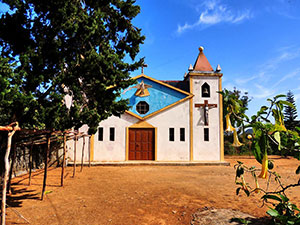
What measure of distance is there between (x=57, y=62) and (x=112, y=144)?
10805 mm

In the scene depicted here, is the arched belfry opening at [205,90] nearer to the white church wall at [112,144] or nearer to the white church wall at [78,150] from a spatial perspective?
the white church wall at [112,144]

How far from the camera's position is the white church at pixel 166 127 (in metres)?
16.4

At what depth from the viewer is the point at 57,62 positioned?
638 cm

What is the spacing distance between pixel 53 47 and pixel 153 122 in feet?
37.9

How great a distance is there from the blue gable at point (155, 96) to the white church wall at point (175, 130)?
64cm

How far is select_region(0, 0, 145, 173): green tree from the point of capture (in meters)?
5.79

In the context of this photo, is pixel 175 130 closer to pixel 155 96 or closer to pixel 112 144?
pixel 155 96

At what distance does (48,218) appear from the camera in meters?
5.13

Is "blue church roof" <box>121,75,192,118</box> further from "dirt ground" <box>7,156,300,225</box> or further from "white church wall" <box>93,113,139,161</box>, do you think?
"dirt ground" <box>7,156,300,225</box>

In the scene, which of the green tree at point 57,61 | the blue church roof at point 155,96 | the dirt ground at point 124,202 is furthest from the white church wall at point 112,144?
the green tree at point 57,61

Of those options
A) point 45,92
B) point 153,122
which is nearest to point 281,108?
point 45,92

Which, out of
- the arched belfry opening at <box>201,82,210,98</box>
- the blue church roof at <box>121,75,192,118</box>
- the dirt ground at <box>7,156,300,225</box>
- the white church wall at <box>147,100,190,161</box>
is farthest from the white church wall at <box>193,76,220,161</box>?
the dirt ground at <box>7,156,300,225</box>

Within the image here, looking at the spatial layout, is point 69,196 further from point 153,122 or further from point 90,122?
point 153,122

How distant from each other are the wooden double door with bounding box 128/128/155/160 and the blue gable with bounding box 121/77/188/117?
1.49m
